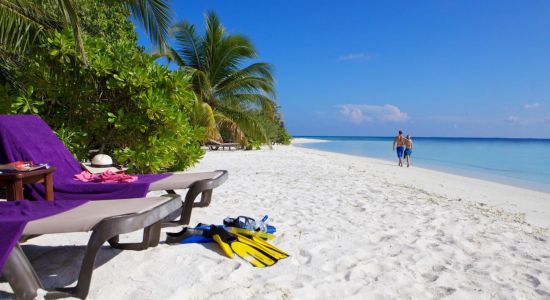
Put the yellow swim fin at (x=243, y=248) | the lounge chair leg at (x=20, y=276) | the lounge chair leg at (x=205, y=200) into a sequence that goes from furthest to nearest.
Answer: the lounge chair leg at (x=205, y=200)
the yellow swim fin at (x=243, y=248)
the lounge chair leg at (x=20, y=276)

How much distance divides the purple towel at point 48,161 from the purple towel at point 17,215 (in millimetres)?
911

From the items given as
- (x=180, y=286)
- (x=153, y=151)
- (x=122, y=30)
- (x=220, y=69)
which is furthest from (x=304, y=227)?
(x=220, y=69)

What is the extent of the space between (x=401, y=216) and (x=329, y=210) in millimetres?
831

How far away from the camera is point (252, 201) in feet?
16.0

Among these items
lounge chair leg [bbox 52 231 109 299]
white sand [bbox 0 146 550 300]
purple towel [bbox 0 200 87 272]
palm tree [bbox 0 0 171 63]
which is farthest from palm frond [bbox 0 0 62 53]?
lounge chair leg [bbox 52 231 109 299]

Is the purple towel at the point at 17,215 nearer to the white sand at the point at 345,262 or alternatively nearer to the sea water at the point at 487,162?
the white sand at the point at 345,262

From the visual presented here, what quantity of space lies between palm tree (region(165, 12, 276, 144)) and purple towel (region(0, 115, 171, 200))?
32.1 feet

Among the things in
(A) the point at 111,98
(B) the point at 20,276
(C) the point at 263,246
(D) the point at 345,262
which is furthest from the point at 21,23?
(D) the point at 345,262

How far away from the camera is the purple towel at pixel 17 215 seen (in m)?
1.71

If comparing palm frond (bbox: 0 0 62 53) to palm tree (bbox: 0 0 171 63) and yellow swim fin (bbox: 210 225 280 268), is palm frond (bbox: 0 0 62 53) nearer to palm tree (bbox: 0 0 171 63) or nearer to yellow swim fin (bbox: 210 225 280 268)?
palm tree (bbox: 0 0 171 63)

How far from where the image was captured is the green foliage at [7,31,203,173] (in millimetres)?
5605

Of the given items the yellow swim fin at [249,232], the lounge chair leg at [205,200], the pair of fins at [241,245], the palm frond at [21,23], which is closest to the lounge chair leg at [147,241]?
the pair of fins at [241,245]

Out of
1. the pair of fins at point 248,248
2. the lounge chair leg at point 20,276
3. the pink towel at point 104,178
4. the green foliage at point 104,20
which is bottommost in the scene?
the pair of fins at point 248,248

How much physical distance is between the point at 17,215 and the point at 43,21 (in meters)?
5.10
